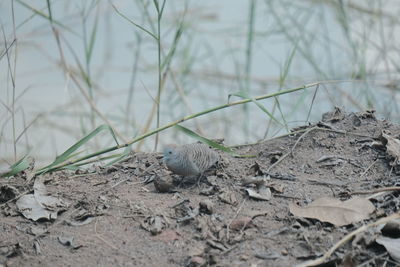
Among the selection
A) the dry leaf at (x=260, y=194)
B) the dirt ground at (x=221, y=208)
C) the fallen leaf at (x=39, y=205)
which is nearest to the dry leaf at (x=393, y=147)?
the dirt ground at (x=221, y=208)

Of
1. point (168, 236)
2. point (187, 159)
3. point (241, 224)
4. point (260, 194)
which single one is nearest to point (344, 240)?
point (241, 224)

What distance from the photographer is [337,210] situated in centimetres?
221

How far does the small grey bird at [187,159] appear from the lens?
2484mm

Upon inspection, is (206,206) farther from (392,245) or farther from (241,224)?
(392,245)

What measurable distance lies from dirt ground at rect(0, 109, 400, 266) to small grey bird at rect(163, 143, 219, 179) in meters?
0.08

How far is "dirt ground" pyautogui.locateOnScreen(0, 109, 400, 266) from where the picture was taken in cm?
206

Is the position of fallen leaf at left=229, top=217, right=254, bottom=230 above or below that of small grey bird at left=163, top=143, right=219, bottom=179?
below

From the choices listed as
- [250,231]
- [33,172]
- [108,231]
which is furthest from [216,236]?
[33,172]

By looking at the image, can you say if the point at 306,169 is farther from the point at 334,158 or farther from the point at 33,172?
the point at 33,172

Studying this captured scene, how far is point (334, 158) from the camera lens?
9.03ft

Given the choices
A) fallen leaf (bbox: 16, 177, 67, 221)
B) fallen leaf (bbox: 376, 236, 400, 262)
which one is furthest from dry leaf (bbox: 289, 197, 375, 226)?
fallen leaf (bbox: 16, 177, 67, 221)

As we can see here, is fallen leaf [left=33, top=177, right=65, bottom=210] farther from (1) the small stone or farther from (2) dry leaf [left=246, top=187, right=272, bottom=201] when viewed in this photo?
(2) dry leaf [left=246, top=187, right=272, bottom=201]

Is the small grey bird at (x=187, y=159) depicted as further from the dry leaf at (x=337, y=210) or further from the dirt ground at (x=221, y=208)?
the dry leaf at (x=337, y=210)

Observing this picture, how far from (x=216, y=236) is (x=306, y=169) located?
73cm
